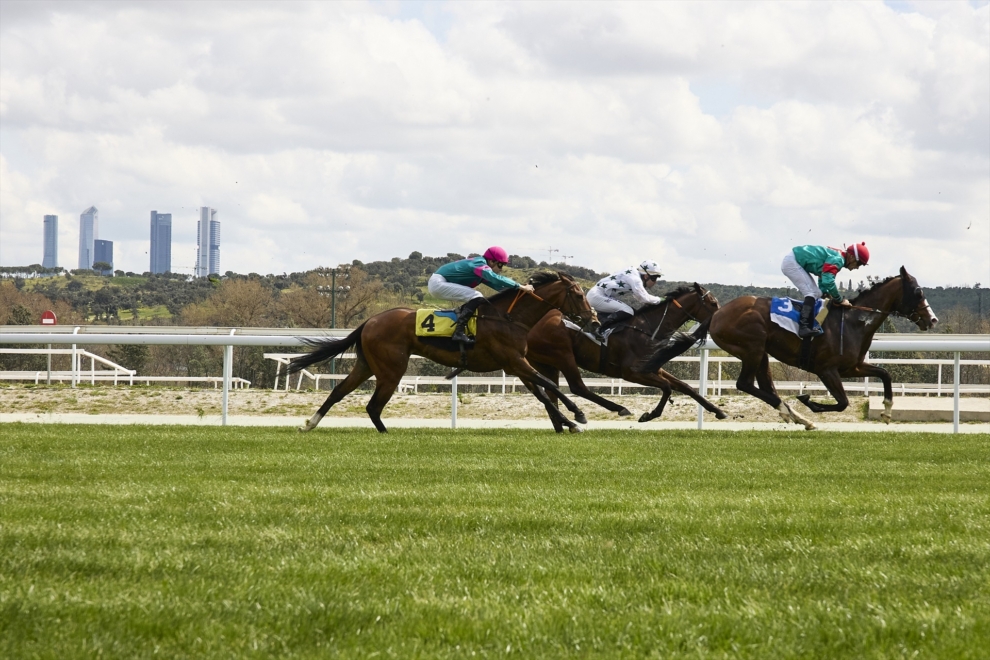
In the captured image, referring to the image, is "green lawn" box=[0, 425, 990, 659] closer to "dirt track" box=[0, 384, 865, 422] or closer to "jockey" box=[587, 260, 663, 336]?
"jockey" box=[587, 260, 663, 336]

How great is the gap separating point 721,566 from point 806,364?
27.9 feet

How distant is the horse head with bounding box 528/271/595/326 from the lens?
37.4 feet

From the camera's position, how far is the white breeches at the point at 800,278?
1238 centimetres

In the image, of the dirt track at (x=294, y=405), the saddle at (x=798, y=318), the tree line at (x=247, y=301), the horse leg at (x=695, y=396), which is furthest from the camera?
the tree line at (x=247, y=301)

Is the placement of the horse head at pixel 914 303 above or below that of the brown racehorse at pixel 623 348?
above

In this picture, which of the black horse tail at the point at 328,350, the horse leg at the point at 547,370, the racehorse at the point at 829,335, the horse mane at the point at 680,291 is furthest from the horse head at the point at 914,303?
the black horse tail at the point at 328,350

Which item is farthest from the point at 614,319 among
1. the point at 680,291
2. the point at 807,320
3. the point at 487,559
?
the point at 487,559

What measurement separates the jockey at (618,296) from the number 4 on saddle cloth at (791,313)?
1178 mm

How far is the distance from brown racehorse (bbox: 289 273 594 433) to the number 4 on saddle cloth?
2492 millimetres

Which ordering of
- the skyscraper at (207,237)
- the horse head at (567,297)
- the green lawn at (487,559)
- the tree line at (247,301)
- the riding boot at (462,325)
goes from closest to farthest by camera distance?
A: the green lawn at (487,559)
the riding boot at (462,325)
the horse head at (567,297)
the tree line at (247,301)
the skyscraper at (207,237)

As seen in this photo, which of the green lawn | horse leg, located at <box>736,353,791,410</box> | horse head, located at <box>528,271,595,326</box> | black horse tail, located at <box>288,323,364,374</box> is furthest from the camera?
horse leg, located at <box>736,353,791,410</box>

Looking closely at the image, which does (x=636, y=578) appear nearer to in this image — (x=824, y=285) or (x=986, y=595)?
(x=986, y=595)

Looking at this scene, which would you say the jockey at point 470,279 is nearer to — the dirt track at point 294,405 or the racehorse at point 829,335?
the racehorse at point 829,335

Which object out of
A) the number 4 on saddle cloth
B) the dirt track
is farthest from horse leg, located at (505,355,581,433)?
the dirt track
